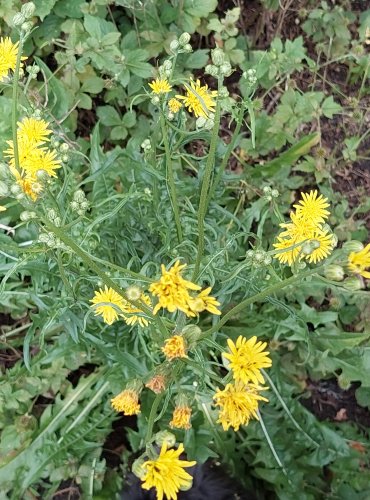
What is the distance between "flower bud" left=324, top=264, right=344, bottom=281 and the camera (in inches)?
46.3

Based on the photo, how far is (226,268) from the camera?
178 cm

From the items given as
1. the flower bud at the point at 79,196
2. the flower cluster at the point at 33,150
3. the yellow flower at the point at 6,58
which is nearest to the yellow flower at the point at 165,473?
the flower bud at the point at 79,196

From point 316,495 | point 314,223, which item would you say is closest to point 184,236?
point 314,223

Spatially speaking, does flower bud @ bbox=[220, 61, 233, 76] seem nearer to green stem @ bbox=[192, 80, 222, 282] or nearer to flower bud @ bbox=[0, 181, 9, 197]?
green stem @ bbox=[192, 80, 222, 282]

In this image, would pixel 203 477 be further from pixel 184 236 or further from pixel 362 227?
pixel 362 227

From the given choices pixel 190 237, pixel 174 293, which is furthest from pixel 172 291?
pixel 190 237

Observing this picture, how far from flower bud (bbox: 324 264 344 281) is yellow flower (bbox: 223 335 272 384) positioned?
0.25 metres

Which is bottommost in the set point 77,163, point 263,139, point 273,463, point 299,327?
point 273,463

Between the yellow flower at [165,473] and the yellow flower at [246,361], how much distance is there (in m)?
0.20

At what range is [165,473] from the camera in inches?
50.2

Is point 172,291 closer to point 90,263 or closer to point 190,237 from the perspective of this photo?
point 90,263

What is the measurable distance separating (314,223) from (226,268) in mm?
347

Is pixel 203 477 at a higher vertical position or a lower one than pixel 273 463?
higher

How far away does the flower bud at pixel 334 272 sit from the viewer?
46.3 inches
